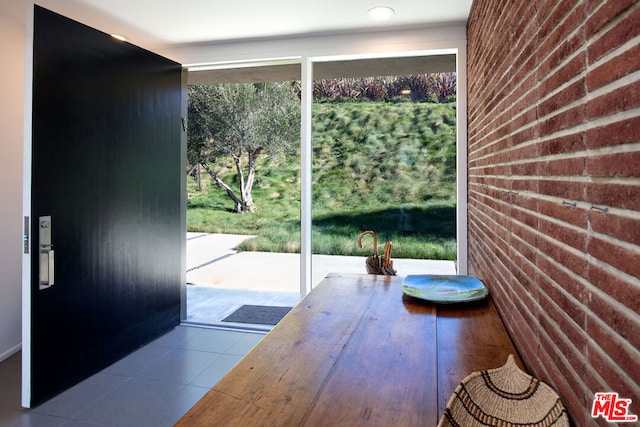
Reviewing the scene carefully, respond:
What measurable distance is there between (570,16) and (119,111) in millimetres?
2852

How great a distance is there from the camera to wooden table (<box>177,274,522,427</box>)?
3.25 ft

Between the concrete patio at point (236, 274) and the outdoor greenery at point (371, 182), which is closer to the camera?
the outdoor greenery at point (371, 182)

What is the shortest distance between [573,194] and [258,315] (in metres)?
3.38

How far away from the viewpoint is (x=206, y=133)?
3.86 metres

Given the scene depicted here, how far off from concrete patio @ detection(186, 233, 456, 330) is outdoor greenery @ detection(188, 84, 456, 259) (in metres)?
0.14

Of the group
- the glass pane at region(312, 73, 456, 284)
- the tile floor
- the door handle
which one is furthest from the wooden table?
the door handle

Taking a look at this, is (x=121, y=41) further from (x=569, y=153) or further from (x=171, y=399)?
(x=569, y=153)

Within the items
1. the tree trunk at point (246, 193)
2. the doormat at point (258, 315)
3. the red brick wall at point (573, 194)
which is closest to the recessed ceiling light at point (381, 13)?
the red brick wall at point (573, 194)

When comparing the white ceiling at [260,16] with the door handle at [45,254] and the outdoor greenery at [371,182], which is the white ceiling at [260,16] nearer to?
the outdoor greenery at [371,182]

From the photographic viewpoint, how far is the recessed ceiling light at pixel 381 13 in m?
2.75

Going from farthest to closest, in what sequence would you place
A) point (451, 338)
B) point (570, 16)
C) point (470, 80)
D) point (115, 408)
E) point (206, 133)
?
point (206, 133) → point (470, 80) → point (115, 408) → point (451, 338) → point (570, 16)

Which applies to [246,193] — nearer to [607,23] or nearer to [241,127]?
[241,127]

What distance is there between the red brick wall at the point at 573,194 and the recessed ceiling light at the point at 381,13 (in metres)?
1.29

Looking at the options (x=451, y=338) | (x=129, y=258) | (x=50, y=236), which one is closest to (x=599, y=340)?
(x=451, y=338)
